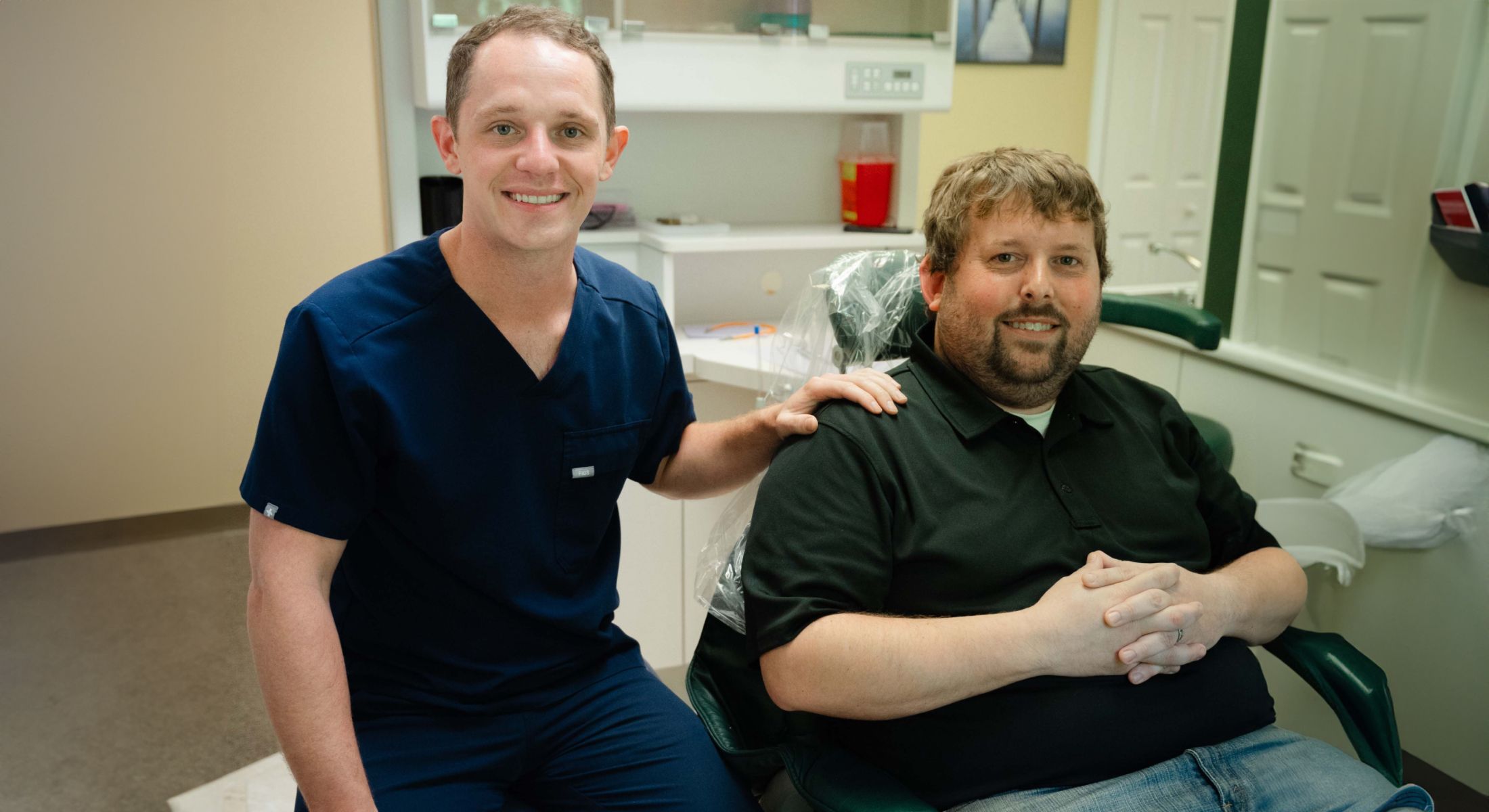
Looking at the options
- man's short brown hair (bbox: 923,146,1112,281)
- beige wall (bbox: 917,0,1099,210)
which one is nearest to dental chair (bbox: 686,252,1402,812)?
man's short brown hair (bbox: 923,146,1112,281)

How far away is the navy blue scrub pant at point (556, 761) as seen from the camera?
1387mm

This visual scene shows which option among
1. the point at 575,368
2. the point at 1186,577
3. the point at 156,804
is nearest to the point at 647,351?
the point at 575,368

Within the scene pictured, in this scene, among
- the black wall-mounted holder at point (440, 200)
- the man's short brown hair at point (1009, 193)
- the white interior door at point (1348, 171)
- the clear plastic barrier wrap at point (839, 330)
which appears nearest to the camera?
the man's short brown hair at point (1009, 193)

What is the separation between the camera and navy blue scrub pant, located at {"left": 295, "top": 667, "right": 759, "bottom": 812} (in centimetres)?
139

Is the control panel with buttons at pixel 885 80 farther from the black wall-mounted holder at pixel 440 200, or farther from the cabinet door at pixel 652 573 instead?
the cabinet door at pixel 652 573

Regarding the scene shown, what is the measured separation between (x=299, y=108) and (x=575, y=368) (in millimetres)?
2422

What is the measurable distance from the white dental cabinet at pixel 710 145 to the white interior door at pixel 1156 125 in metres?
1.80

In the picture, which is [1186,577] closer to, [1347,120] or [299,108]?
[1347,120]

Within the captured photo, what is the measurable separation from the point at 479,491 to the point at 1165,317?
1169 millimetres

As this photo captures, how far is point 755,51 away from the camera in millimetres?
2650

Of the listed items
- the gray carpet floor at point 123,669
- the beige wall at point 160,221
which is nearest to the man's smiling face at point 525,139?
the gray carpet floor at point 123,669

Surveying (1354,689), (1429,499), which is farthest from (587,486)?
(1429,499)

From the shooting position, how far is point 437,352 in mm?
1382

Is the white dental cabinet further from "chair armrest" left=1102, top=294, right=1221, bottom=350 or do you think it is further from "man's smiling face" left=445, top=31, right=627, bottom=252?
"man's smiling face" left=445, top=31, right=627, bottom=252
